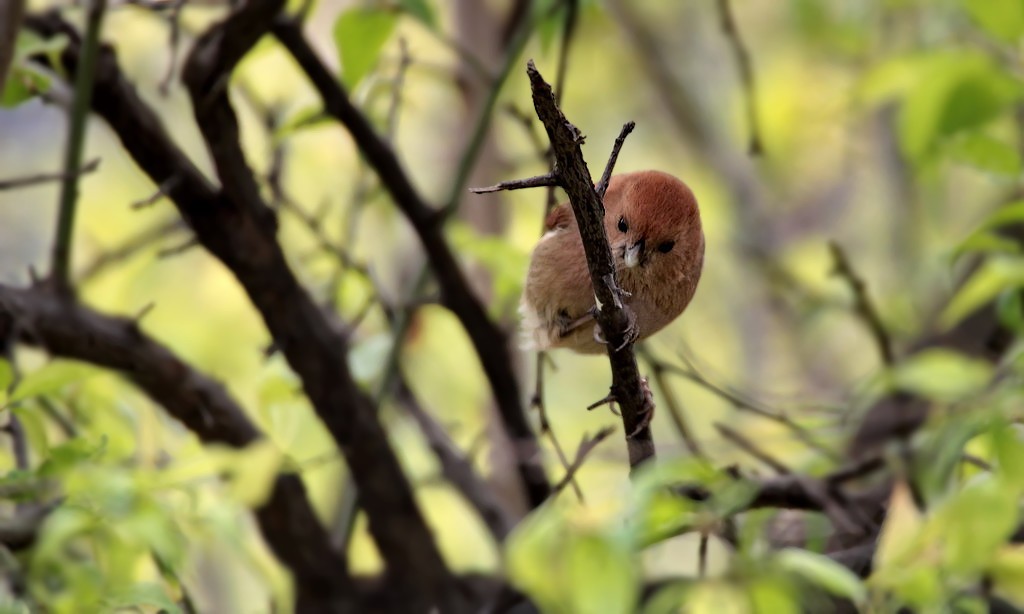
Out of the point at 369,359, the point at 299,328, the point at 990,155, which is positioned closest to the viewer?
the point at 990,155

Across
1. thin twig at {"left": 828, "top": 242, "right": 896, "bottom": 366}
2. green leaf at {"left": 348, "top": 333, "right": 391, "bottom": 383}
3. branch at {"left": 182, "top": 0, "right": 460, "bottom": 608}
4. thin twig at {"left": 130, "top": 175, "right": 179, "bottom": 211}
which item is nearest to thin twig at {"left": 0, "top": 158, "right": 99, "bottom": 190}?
thin twig at {"left": 130, "top": 175, "right": 179, "bottom": 211}

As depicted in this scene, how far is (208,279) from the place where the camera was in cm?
518

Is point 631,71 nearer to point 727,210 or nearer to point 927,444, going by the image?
point 727,210

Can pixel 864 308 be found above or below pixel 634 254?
below

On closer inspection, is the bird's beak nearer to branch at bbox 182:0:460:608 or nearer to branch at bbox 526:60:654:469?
branch at bbox 526:60:654:469

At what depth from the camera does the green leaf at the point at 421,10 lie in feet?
8.64

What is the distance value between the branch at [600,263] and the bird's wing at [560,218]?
976 millimetres

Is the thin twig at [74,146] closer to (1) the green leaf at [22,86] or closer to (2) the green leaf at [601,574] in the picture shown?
(1) the green leaf at [22,86]

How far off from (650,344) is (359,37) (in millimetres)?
1858

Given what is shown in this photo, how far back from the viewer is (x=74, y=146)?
2473 millimetres

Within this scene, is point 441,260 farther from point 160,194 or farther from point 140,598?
point 140,598

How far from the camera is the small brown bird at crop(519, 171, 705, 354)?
115 inches

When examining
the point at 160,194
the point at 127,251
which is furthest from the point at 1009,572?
the point at 127,251

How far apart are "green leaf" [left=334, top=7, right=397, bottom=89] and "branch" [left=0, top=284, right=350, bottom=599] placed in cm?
77
